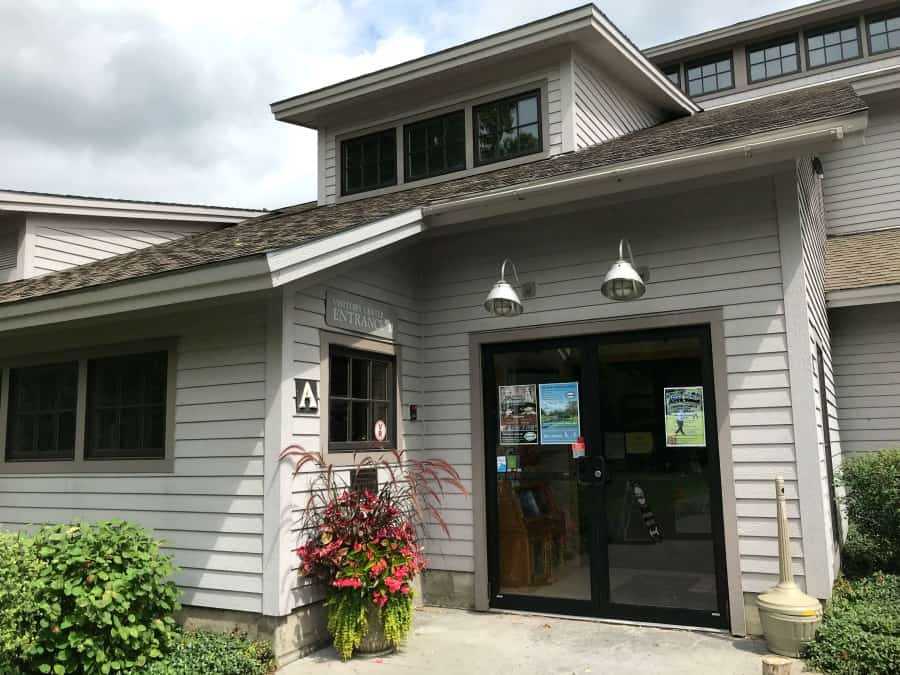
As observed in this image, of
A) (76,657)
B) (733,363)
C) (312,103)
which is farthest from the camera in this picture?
(312,103)

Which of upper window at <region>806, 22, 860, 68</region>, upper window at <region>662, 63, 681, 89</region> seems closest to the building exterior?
upper window at <region>806, 22, 860, 68</region>

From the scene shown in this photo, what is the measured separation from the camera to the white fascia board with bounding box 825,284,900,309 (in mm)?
7582

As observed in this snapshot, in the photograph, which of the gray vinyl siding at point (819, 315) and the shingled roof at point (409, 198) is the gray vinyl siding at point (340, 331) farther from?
the gray vinyl siding at point (819, 315)

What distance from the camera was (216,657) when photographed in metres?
4.70

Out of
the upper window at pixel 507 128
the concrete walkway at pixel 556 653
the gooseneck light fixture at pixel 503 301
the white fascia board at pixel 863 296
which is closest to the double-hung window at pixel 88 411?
the concrete walkway at pixel 556 653

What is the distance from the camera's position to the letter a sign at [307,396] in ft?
17.4

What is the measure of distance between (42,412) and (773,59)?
13.8 metres

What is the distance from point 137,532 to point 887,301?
764cm

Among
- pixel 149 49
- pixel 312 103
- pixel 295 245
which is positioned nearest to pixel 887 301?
pixel 295 245

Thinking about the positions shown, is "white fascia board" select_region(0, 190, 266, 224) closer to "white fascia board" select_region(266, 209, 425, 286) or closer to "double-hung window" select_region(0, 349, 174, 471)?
"double-hung window" select_region(0, 349, 174, 471)

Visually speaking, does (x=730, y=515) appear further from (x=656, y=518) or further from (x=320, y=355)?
(x=320, y=355)

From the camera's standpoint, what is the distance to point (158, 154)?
1734 inches

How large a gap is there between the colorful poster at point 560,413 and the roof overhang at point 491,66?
12.6 feet

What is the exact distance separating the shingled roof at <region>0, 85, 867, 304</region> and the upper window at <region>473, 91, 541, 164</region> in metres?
0.32
